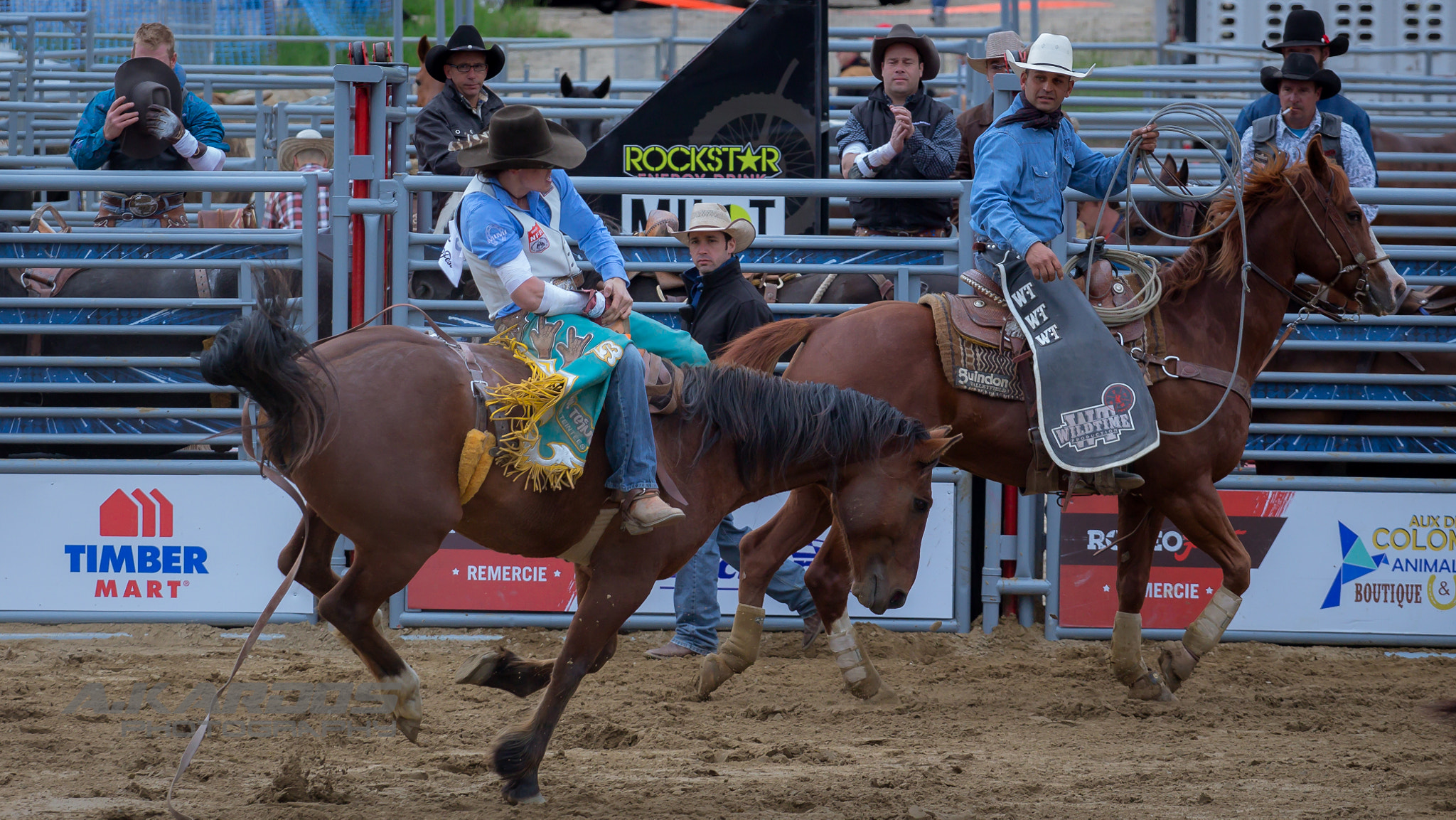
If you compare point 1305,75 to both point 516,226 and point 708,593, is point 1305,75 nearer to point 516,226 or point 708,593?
point 708,593

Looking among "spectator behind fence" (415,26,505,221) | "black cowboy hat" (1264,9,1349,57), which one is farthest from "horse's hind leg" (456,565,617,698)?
"black cowboy hat" (1264,9,1349,57)

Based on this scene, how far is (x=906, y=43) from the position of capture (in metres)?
7.63

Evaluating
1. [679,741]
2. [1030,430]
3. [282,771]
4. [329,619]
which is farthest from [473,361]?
[1030,430]

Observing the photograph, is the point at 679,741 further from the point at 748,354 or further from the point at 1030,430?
the point at 1030,430

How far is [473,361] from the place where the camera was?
14.1ft

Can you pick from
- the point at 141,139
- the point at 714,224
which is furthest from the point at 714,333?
the point at 141,139

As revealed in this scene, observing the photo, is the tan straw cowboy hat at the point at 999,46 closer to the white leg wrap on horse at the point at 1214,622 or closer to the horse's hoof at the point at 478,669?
the white leg wrap on horse at the point at 1214,622

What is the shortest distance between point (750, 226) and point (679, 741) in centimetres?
238

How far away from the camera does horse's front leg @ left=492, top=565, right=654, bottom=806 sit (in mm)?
4230

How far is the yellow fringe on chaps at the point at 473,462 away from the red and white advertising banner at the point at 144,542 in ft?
9.71

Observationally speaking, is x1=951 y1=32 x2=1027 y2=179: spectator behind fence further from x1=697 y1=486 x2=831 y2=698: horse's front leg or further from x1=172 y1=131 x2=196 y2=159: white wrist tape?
x1=172 y1=131 x2=196 y2=159: white wrist tape

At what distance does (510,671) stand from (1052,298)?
2.76m

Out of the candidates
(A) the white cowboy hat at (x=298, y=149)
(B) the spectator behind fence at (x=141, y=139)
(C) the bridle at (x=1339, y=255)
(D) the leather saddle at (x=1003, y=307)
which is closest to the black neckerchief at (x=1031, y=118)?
(D) the leather saddle at (x=1003, y=307)

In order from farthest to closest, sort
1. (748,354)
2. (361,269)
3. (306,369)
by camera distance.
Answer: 1. (361,269)
2. (748,354)
3. (306,369)
